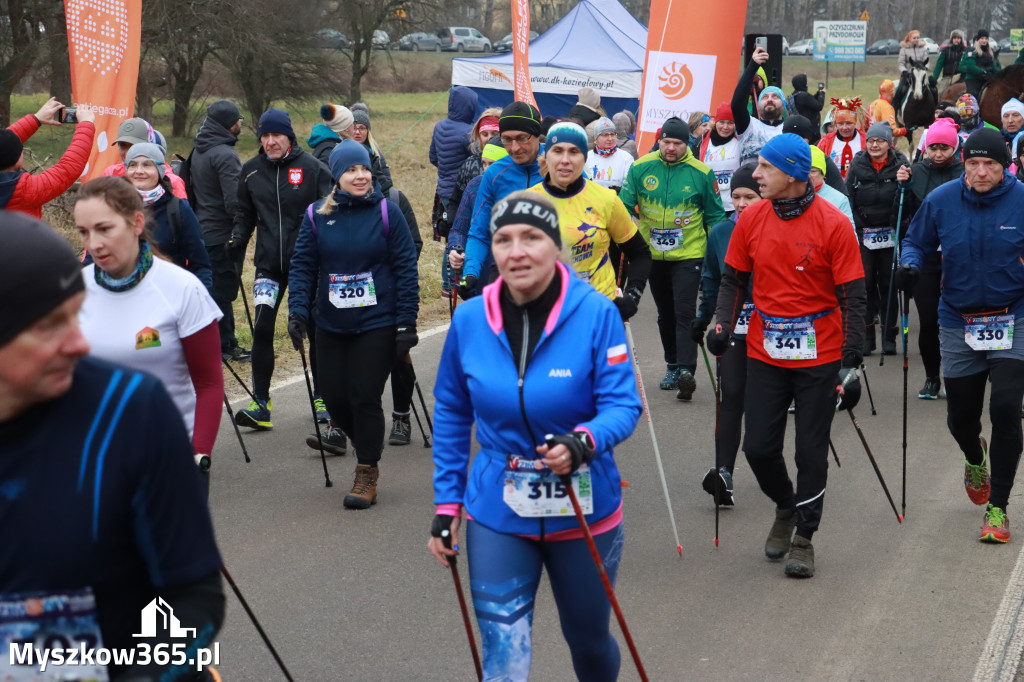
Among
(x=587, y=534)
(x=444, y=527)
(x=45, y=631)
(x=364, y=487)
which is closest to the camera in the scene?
(x=45, y=631)

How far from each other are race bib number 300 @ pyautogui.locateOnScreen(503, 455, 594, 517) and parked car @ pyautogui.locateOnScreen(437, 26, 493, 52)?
61241mm

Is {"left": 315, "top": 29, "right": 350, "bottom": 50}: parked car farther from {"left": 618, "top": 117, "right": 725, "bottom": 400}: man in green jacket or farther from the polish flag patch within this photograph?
the polish flag patch

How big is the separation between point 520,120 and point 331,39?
107ft

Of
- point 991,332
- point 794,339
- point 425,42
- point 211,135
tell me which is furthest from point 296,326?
A: point 425,42

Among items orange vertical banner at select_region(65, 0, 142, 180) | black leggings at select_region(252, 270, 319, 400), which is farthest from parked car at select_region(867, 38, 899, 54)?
black leggings at select_region(252, 270, 319, 400)

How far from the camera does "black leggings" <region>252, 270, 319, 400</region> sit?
8492mm

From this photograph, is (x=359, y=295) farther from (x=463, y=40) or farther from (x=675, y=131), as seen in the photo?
(x=463, y=40)

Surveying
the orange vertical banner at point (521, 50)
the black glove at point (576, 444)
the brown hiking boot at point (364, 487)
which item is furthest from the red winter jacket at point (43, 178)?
the orange vertical banner at point (521, 50)

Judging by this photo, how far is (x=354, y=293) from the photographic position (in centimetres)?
721

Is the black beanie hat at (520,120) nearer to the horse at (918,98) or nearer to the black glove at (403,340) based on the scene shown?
the black glove at (403,340)

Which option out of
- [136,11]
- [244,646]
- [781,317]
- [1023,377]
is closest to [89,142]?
[136,11]

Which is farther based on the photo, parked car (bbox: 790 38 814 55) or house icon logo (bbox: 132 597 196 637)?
parked car (bbox: 790 38 814 55)

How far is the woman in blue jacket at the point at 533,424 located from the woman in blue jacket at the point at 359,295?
344 centimetres

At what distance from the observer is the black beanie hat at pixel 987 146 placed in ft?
21.5
